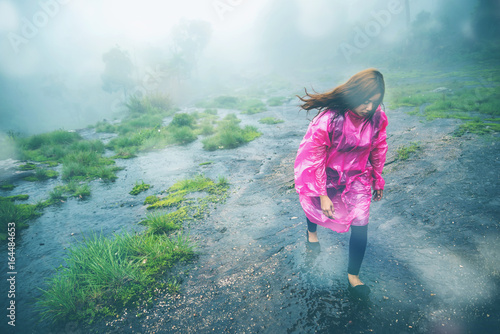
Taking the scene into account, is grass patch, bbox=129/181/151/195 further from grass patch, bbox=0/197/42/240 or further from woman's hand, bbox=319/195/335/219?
woman's hand, bbox=319/195/335/219

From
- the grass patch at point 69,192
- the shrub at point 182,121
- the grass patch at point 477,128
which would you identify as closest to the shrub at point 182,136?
the shrub at point 182,121

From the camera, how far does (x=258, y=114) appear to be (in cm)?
1441

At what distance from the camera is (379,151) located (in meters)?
1.98

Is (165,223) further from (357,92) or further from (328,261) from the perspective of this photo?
(357,92)

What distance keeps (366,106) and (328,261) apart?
66.4 inches

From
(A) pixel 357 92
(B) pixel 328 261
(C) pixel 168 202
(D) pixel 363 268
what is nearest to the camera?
(A) pixel 357 92

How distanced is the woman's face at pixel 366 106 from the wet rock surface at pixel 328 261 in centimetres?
160

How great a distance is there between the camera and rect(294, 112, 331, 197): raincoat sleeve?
182 centimetres

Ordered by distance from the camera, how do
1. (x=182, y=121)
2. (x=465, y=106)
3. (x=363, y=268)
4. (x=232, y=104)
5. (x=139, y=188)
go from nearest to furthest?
(x=363, y=268) → (x=139, y=188) → (x=465, y=106) → (x=182, y=121) → (x=232, y=104)

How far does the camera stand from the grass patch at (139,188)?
4773 millimetres

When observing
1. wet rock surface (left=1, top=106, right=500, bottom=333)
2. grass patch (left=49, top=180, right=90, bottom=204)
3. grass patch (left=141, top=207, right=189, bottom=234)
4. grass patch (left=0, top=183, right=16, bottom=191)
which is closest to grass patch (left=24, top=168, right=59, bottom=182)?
grass patch (left=0, top=183, right=16, bottom=191)

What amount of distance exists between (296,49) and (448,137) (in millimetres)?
53721

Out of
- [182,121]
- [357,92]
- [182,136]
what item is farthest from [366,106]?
[182,121]

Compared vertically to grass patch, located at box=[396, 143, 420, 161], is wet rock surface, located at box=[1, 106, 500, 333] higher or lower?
lower
